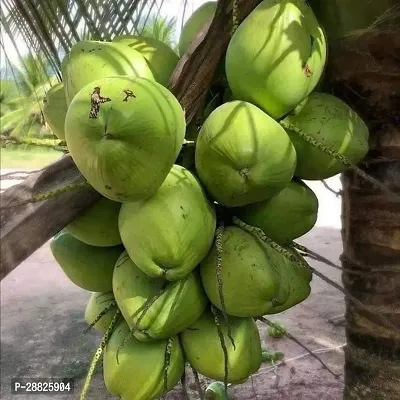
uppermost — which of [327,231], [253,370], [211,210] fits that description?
[211,210]

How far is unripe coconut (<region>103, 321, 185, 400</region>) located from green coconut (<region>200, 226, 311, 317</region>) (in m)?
0.13

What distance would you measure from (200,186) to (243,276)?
0.14m

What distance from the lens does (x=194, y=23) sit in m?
0.98

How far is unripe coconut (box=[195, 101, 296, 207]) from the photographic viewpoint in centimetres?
75

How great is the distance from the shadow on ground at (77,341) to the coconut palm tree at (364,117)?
881 mm

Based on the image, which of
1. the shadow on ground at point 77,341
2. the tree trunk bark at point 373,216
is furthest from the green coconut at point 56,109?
the shadow on ground at point 77,341

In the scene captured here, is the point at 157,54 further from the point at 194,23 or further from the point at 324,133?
the point at 324,133

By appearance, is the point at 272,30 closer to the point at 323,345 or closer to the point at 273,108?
the point at 273,108

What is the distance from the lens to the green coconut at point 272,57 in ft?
2.56

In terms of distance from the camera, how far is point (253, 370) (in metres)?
0.95

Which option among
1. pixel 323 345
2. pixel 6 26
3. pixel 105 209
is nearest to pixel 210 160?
pixel 105 209

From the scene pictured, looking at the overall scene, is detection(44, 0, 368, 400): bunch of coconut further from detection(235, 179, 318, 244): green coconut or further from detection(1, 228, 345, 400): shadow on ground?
detection(1, 228, 345, 400): shadow on ground

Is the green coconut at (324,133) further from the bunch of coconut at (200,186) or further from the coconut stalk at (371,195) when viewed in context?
the coconut stalk at (371,195)

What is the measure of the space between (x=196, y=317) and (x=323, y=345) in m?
2.09
